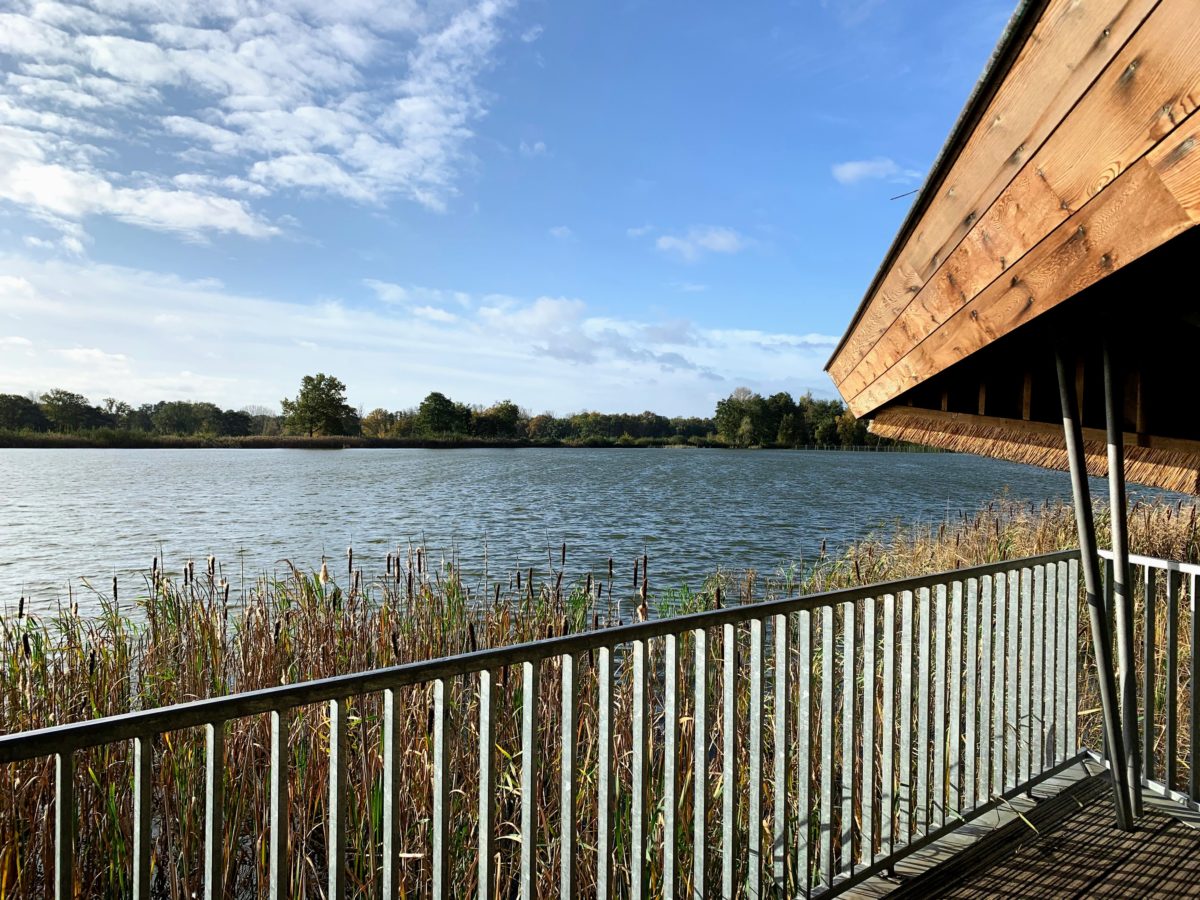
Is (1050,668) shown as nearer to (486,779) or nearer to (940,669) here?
(940,669)

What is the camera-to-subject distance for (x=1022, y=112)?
153 cm

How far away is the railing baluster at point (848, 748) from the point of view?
206 centimetres

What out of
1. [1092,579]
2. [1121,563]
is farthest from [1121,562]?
[1092,579]

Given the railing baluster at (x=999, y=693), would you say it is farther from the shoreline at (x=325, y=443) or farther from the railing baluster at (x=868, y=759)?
the shoreline at (x=325, y=443)

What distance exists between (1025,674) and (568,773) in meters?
2.11

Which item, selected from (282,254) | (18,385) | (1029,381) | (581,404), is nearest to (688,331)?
(581,404)

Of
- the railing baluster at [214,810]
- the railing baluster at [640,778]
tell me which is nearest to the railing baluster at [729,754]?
the railing baluster at [640,778]

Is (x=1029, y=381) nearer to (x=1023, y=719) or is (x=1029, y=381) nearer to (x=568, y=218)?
(x=1023, y=719)

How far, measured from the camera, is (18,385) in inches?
2095

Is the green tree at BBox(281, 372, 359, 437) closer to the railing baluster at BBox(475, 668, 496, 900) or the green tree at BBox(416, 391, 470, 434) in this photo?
the green tree at BBox(416, 391, 470, 434)

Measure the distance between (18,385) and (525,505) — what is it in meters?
53.9

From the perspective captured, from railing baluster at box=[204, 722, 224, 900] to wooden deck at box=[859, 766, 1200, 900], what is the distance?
5.93 ft

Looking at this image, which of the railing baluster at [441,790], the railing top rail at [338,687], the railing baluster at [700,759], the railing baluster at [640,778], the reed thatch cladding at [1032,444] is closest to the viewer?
the railing top rail at [338,687]

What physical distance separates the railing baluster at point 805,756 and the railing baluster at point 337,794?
1.21 meters
